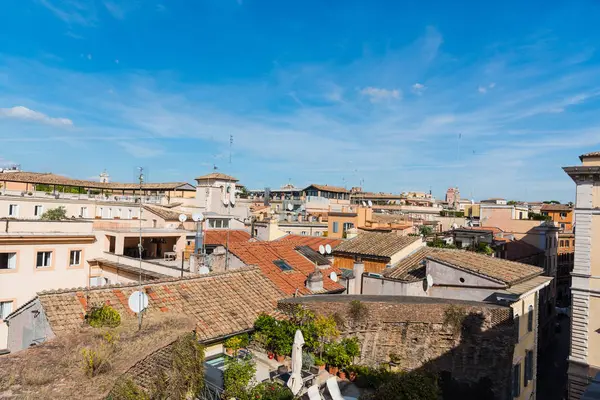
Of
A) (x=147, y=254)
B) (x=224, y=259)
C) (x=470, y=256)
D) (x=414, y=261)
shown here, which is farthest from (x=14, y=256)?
(x=470, y=256)

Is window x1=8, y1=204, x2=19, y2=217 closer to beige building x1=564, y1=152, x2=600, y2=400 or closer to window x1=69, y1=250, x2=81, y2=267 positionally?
window x1=69, y1=250, x2=81, y2=267

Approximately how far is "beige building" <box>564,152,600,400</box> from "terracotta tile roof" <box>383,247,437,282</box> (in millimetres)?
6233

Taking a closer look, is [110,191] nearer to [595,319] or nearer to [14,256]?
[14,256]

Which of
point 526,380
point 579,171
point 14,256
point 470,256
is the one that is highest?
point 579,171

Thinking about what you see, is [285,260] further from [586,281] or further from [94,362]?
[586,281]

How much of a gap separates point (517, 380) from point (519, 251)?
22628 mm

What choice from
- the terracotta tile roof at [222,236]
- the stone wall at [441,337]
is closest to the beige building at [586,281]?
the stone wall at [441,337]

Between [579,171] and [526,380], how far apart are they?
9.88 meters

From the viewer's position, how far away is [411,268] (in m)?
18.4

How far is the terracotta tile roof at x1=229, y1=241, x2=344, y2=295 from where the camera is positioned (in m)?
17.1

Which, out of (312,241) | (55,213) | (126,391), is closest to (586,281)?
(312,241)

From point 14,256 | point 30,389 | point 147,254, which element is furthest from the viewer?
point 147,254

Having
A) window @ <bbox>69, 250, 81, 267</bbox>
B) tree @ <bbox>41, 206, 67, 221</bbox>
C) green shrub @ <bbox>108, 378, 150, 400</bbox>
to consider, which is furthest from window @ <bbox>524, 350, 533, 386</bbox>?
tree @ <bbox>41, 206, 67, 221</bbox>

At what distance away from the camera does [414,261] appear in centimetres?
1936
